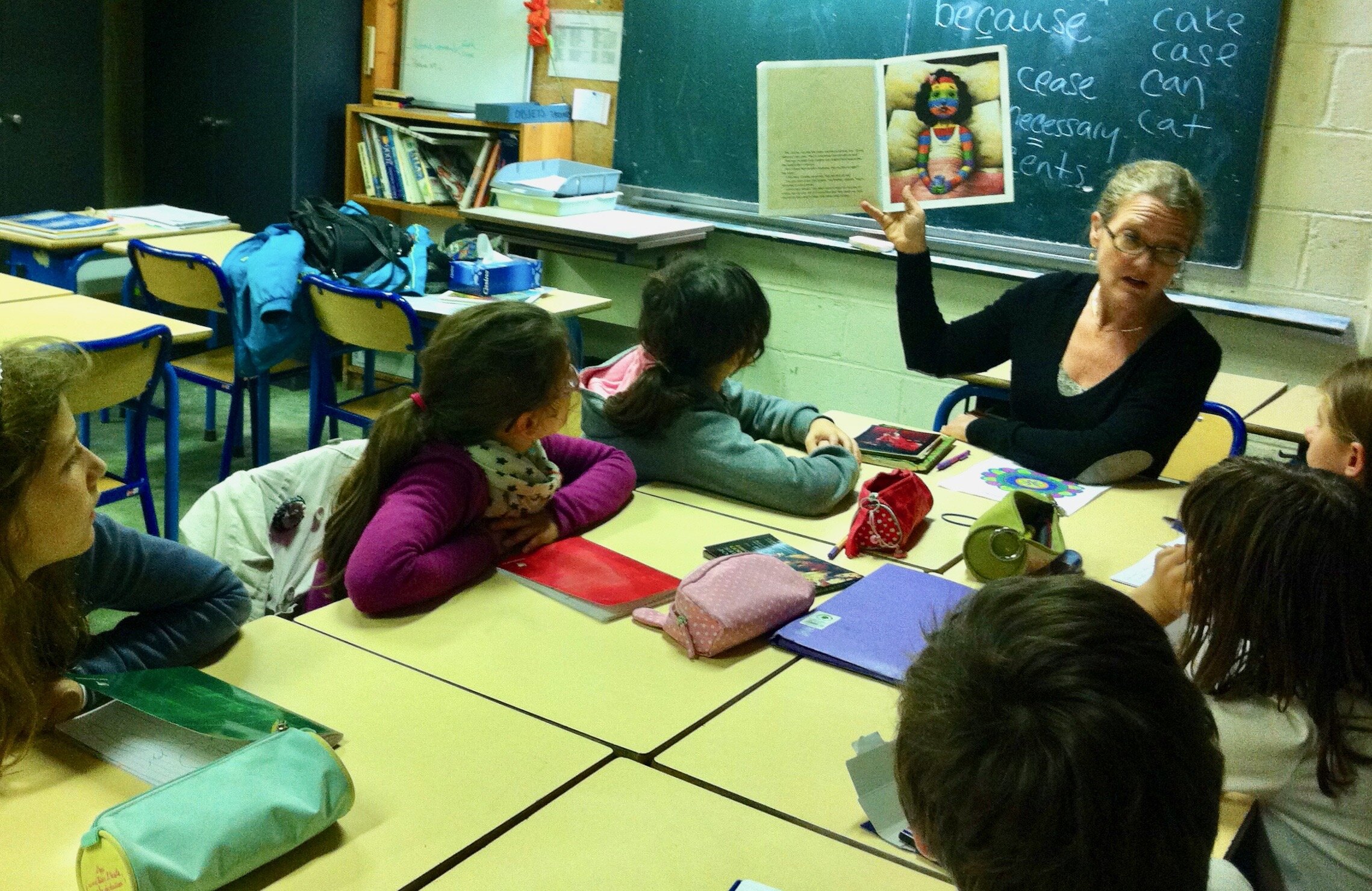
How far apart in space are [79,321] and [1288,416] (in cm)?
301

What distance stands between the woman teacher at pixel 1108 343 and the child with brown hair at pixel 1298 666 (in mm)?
1076

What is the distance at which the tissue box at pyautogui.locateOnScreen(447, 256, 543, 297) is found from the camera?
150 inches

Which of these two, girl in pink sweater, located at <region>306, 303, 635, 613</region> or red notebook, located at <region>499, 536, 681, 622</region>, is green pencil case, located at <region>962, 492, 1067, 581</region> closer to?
red notebook, located at <region>499, 536, 681, 622</region>

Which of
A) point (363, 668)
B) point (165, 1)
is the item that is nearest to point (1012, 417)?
point (363, 668)

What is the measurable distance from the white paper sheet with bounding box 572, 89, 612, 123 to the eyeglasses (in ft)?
9.04

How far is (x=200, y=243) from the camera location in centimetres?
434

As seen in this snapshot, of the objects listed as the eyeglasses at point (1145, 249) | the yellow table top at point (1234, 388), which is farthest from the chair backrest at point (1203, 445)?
the eyeglasses at point (1145, 249)

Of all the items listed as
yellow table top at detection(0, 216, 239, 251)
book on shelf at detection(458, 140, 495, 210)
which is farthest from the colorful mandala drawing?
yellow table top at detection(0, 216, 239, 251)

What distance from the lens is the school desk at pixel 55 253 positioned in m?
4.00

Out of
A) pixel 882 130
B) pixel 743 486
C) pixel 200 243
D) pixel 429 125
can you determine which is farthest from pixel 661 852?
pixel 429 125

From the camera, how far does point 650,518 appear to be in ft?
6.77

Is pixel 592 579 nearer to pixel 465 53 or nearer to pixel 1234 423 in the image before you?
pixel 1234 423

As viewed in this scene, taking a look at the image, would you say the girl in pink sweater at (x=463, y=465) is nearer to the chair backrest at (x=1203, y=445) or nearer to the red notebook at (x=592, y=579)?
the red notebook at (x=592, y=579)

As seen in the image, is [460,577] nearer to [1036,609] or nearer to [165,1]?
[1036,609]
